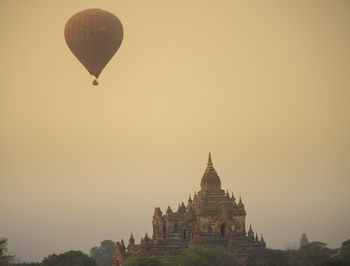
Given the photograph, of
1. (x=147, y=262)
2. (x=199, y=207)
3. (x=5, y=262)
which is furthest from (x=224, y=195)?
(x=5, y=262)

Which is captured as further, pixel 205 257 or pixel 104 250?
pixel 104 250

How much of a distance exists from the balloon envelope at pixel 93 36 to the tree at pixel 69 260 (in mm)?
22471

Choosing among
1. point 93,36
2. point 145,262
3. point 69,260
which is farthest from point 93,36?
point 69,260

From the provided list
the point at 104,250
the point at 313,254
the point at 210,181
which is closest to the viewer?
the point at 210,181

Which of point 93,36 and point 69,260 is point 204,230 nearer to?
point 69,260

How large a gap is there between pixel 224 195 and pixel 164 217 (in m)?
8.04

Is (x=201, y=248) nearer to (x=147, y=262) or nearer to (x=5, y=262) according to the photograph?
(x=147, y=262)

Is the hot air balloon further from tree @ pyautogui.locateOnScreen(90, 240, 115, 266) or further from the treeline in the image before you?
tree @ pyautogui.locateOnScreen(90, 240, 115, 266)

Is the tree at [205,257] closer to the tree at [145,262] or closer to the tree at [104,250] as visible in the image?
the tree at [145,262]

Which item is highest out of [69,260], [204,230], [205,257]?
[204,230]

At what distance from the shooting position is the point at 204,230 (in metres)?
98.8

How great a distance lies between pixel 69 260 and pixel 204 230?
54.6ft

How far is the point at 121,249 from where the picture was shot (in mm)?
99062

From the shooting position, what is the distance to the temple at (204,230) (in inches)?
3784
